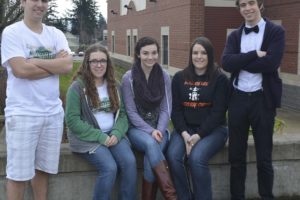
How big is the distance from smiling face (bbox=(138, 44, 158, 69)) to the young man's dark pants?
2.78ft

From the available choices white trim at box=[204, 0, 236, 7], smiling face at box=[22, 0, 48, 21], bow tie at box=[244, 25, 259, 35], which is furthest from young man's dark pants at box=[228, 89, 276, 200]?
white trim at box=[204, 0, 236, 7]

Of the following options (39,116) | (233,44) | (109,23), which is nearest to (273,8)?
(233,44)

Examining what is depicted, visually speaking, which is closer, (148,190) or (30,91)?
(30,91)

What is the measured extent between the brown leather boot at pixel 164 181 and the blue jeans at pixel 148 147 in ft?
0.17

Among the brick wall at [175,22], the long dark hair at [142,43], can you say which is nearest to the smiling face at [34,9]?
the long dark hair at [142,43]

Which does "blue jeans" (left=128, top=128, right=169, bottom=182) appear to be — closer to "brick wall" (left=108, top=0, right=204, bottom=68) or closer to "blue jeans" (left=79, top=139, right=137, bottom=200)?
"blue jeans" (left=79, top=139, right=137, bottom=200)

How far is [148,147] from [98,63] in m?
0.91

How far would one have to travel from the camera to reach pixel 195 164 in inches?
180

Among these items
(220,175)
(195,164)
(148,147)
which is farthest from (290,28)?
(148,147)

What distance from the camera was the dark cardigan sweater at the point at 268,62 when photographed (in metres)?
4.36

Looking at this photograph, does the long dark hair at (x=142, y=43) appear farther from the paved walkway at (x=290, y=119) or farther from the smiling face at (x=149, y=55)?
the paved walkway at (x=290, y=119)

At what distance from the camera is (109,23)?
34.2 metres

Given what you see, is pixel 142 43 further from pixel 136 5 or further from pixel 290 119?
pixel 136 5

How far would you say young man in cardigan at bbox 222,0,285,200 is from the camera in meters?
4.39
